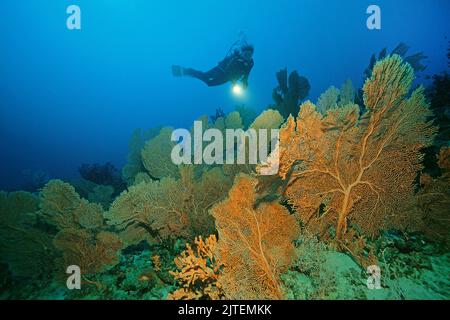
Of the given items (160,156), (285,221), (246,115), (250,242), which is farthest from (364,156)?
(246,115)

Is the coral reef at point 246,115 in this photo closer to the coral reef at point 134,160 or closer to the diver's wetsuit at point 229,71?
the diver's wetsuit at point 229,71

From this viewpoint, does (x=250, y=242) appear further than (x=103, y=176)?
No

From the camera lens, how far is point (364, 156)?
3.53 meters

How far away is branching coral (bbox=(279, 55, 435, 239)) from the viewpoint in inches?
126

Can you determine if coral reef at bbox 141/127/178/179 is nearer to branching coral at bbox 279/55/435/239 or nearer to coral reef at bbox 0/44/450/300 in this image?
coral reef at bbox 0/44/450/300

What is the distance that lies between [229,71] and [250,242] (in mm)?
10248

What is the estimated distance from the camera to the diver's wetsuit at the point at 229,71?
11664mm

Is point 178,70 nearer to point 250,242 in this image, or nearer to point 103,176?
point 103,176

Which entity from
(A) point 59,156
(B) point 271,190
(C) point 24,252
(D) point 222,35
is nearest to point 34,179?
(C) point 24,252

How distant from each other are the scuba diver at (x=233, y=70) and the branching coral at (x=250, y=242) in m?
9.28

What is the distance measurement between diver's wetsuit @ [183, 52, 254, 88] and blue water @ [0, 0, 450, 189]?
8051 centimetres

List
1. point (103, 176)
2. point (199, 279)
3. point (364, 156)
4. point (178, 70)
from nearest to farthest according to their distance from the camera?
point (199, 279) < point (364, 156) < point (103, 176) < point (178, 70)

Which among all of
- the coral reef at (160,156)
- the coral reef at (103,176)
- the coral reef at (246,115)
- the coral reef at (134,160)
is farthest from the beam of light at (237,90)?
the coral reef at (160,156)
